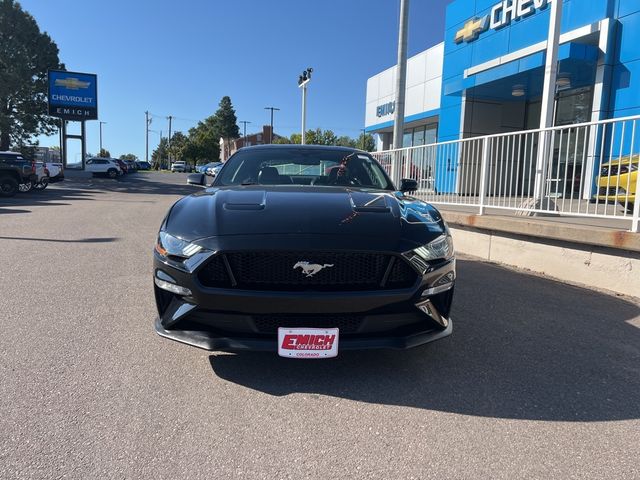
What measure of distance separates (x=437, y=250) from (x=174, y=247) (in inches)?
63.0

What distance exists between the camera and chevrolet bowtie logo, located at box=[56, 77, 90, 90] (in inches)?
1332

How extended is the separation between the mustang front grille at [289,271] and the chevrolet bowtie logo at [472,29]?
16051mm

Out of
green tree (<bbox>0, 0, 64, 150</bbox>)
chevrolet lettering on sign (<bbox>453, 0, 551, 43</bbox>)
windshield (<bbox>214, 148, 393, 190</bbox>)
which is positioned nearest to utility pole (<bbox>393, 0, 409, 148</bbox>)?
chevrolet lettering on sign (<bbox>453, 0, 551, 43</bbox>)

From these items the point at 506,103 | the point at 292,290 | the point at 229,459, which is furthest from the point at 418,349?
the point at 506,103

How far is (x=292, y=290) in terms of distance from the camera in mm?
2672

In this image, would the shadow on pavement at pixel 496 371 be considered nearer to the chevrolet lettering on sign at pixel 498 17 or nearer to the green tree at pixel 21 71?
the chevrolet lettering on sign at pixel 498 17

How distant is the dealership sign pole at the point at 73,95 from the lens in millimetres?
33688

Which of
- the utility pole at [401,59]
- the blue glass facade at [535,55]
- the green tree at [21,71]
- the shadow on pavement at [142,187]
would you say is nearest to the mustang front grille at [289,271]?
the utility pole at [401,59]

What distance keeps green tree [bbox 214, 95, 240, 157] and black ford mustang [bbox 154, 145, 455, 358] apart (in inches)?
3871

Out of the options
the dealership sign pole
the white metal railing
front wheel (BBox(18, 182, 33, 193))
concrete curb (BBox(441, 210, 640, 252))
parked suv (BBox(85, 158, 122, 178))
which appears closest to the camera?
concrete curb (BBox(441, 210, 640, 252))

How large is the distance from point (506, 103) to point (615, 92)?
233 inches

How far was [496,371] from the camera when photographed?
322 cm

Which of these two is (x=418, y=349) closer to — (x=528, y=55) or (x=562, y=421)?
(x=562, y=421)

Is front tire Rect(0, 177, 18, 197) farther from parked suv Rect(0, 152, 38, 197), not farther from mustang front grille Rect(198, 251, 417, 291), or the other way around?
mustang front grille Rect(198, 251, 417, 291)
